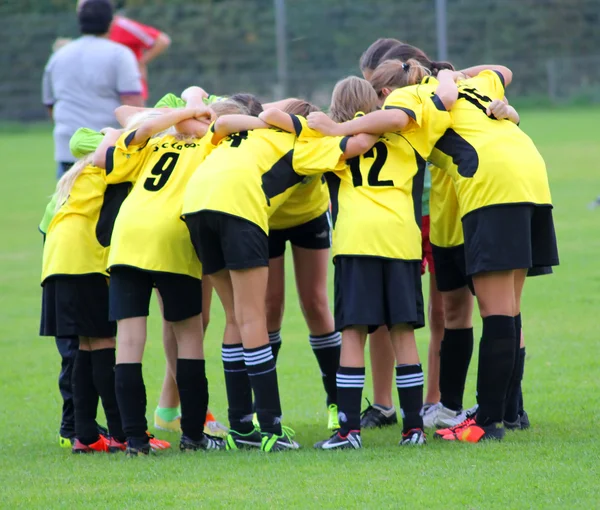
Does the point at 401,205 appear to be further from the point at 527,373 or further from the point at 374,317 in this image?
the point at 527,373

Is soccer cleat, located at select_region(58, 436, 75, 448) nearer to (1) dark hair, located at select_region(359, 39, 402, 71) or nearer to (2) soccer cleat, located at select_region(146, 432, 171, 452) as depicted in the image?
(2) soccer cleat, located at select_region(146, 432, 171, 452)

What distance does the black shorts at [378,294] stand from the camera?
4.63 meters

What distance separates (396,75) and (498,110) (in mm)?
568

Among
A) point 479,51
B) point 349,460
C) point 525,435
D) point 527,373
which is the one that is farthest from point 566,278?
point 479,51

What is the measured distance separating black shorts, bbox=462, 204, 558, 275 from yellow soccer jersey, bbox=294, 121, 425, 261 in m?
0.25

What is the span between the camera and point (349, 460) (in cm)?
443

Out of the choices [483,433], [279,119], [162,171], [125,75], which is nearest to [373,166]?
[279,119]

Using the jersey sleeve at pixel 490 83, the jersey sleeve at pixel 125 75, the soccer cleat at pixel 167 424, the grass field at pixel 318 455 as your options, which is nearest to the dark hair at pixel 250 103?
the jersey sleeve at pixel 490 83

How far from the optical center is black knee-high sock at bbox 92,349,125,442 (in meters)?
5.04

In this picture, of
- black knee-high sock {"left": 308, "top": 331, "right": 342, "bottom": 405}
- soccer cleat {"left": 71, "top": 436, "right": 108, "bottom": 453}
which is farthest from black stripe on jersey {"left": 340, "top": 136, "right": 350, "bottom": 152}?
soccer cleat {"left": 71, "top": 436, "right": 108, "bottom": 453}

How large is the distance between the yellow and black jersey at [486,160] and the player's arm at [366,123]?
27 cm

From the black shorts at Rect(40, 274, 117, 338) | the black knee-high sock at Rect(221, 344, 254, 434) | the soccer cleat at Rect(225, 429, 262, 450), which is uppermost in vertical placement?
the black shorts at Rect(40, 274, 117, 338)

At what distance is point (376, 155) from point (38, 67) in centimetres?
3164

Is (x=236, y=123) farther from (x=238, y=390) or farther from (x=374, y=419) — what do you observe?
(x=374, y=419)
